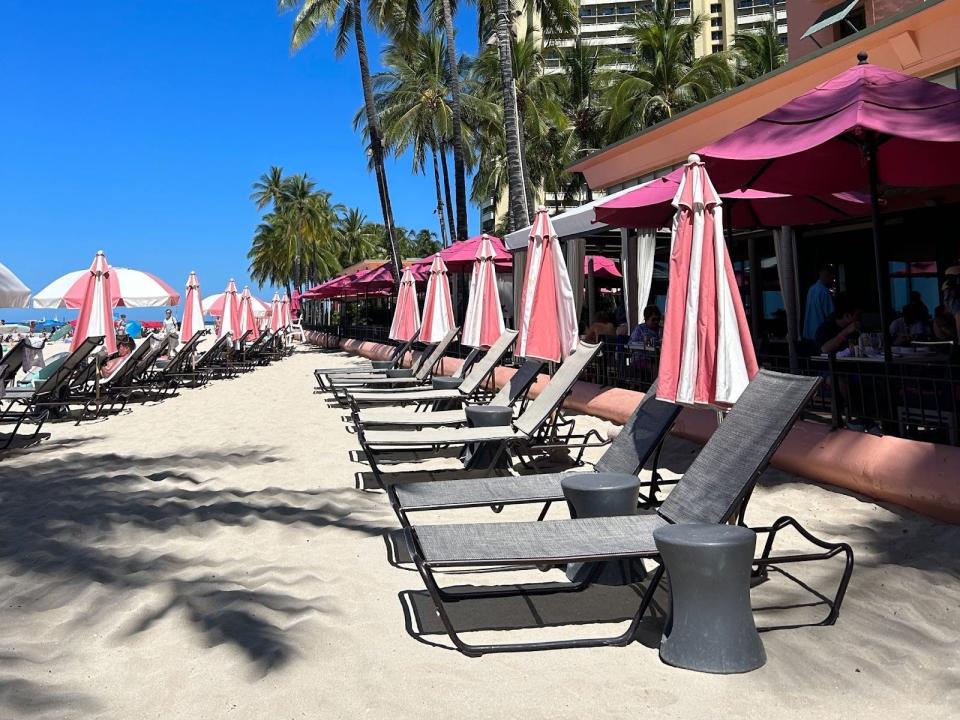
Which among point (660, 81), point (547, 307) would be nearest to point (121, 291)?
point (547, 307)

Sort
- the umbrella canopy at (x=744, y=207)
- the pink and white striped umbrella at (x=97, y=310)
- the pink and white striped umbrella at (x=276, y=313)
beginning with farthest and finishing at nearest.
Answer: the pink and white striped umbrella at (x=276, y=313) → the pink and white striped umbrella at (x=97, y=310) → the umbrella canopy at (x=744, y=207)

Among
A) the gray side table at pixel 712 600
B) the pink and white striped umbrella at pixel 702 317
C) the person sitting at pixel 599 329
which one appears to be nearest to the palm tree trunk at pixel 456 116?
the person sitting at pixel 599 329

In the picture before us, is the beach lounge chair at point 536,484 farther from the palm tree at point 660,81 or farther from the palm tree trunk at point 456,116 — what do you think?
the palm tree at point 660,81

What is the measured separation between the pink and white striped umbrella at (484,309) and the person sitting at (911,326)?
4.76 metres

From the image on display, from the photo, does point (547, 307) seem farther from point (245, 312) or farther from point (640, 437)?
point (245, 312)

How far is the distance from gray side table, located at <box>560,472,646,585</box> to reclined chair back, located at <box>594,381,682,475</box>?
0.66 m

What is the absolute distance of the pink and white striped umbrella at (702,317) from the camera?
4605 millimetres

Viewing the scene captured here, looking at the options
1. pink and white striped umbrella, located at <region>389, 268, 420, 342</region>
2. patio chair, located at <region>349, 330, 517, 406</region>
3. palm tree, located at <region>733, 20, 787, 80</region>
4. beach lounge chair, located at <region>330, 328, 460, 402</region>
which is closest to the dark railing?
patio chair, located at <region>349, 330, 517, 406</region>

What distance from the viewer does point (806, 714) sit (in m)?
2.52

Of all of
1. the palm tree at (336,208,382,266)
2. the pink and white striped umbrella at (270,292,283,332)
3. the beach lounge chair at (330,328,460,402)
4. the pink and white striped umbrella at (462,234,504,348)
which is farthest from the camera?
the palm tree at (336,208,382,266)

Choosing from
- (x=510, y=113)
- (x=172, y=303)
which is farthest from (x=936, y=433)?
(x=172, y=303)

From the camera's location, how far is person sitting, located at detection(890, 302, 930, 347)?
24.5 feet

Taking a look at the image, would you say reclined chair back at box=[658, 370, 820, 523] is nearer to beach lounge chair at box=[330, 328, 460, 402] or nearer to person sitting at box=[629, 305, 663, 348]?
person sitting at box=[629, 305, 663, 348]

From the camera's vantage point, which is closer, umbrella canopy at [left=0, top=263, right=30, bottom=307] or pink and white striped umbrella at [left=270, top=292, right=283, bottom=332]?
umbrella canopy at [left=0, top=263, right=30, bottom=307]
